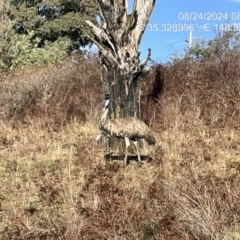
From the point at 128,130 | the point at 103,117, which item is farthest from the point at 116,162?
the point at 103,117

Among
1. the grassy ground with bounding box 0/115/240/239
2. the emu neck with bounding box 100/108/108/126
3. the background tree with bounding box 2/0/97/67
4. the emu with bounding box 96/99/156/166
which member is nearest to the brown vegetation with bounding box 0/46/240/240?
the grassy ground with bounding box 0/115/240/239

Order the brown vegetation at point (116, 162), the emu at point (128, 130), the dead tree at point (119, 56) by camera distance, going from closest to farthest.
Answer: the brown vegetation at point (116, 162), the emu at point (128, 130), the dead tree at point (119, 56)

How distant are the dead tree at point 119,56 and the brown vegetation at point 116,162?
3.33ft

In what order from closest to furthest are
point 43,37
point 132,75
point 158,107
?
point 132,75, point 158,107, point 43,37

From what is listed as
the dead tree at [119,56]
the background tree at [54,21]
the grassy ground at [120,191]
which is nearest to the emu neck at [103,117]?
the dead tree at [119,56]

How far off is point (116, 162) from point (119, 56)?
7.42ft

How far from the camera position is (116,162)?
25.3ft

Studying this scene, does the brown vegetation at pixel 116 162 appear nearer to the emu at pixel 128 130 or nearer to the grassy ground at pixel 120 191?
the grassy ground at pixel 120 191

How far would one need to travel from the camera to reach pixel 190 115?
11.6 m

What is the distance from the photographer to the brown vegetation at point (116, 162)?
4141 millimetres

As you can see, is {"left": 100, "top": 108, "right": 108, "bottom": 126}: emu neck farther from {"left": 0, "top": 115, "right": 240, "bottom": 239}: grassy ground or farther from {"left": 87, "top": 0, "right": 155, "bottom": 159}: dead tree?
{"left": 0, "top": 115, "right": 240, "bottom": 239}: grassy ground

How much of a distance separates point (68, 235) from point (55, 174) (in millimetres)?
2950

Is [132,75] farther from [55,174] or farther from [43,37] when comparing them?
[43,37]

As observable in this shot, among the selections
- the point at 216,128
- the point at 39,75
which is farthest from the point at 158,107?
the point at 39,75
